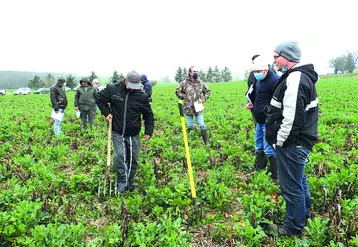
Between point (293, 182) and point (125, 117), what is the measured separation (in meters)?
3.23

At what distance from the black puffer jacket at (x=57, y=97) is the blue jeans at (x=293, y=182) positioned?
8.76m

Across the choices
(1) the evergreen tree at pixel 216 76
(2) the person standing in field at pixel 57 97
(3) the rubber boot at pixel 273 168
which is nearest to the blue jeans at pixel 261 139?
(3) the rubber boot at pixel 273 168

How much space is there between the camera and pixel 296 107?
350 centimetres

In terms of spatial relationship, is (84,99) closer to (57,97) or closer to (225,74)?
(57,97)

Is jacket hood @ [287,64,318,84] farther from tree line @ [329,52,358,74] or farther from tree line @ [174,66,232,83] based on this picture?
tree line @ [329,52,358,74]

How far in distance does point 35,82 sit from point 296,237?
293 feet

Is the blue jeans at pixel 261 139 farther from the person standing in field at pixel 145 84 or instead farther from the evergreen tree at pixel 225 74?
the evergreen tree at pixel 225 74

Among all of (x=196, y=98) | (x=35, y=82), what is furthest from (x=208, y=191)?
(x=35, y=82)

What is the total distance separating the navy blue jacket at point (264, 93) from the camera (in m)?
5.40

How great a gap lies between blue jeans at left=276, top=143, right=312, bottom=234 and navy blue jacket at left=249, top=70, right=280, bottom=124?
5.87 ft

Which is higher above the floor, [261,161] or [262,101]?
[262,101]

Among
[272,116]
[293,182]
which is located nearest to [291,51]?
[272,116]

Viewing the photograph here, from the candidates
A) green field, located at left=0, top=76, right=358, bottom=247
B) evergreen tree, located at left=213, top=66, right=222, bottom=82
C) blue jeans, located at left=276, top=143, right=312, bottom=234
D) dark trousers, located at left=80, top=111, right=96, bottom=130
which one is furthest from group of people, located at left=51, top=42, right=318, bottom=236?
evergreen tree, located at left=213, top=66, right=222, bottom=82

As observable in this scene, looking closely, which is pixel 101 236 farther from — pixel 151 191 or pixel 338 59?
pixel 338 59
